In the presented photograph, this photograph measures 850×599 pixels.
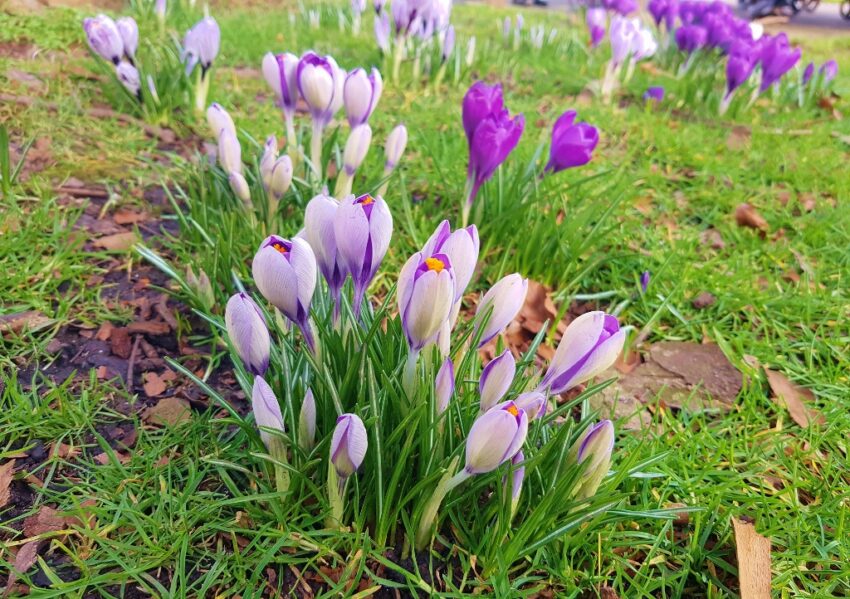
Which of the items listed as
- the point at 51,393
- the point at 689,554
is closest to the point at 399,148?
the point at 51,393

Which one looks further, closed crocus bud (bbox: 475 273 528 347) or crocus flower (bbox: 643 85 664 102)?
crocus flower (bbox: 643 85 664 102)

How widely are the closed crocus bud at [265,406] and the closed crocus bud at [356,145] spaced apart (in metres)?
0.92

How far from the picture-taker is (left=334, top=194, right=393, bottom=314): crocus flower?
3.17 feet

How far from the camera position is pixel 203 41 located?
2354mm

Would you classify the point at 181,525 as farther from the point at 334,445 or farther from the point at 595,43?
the point at 595,43

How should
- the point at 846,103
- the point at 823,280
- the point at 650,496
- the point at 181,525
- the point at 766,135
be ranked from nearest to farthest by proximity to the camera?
the point at 181,525 → the point at 650,496 → the point at 823,280 → the point at 766,135 → the point at 846,103

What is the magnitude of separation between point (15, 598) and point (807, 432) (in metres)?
1.71

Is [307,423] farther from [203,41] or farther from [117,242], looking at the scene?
[203,41]

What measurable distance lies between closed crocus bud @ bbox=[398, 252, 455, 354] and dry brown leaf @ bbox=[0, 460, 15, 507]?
85 centimetres

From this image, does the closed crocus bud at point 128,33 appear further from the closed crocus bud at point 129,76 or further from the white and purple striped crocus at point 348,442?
the white and purple striped crocus at point 348,442

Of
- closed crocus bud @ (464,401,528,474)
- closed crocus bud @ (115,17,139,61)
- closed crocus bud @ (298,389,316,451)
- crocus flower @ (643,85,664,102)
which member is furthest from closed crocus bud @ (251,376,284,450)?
crocus flower @ (643,85,664,102)

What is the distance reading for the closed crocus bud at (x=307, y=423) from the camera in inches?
41.1

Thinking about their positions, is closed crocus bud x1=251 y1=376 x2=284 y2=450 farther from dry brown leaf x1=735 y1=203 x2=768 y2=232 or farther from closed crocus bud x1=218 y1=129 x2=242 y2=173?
dry brown leaf x1=735 y1=203 x2=768 y2=232

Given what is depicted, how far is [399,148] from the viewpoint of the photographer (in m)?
1.84
